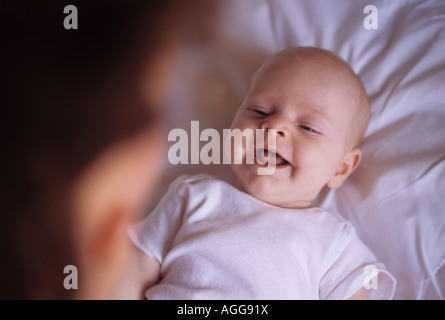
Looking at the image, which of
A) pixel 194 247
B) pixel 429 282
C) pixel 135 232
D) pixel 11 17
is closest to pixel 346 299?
pixel 429 282

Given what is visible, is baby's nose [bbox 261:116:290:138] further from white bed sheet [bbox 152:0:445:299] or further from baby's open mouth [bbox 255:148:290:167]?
white bed sheet [bbox 152:0:445:299]

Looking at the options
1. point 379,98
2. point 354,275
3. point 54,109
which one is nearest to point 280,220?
point 354,275

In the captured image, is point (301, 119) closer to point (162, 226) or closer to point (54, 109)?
point (162, 226)

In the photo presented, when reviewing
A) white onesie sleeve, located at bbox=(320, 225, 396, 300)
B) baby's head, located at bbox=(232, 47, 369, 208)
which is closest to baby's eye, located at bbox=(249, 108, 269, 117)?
baby's head, located at bbox=(232, 47, 369, 208)

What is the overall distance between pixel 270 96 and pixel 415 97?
30cm

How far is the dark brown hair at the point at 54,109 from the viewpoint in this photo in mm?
780

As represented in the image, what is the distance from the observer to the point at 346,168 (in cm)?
A: 84

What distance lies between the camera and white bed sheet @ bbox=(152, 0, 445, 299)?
0.80 meters

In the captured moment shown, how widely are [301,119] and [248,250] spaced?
24 cm

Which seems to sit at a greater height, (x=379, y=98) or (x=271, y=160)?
(x=379, y=98)

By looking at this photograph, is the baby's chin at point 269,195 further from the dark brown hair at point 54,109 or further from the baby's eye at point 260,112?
the dark brown hair at point 54,109

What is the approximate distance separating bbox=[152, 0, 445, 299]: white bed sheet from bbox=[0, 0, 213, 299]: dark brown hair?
3.9 inches

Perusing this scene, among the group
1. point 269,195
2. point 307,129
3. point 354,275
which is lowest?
point 354,275
